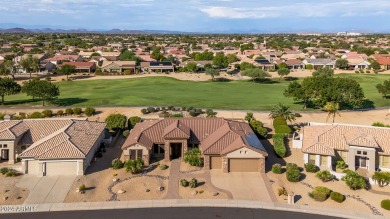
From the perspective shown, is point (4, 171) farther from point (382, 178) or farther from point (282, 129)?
point (382, 178)

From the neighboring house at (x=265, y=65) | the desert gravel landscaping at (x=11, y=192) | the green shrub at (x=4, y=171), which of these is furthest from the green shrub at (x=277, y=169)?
the neighboring house at (x=265, y=65)

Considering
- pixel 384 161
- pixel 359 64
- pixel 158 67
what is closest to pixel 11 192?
pixel 384 161

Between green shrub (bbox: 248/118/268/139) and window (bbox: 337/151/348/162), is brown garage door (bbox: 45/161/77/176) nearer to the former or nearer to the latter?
green shrub (bbox: 248/118/268/139)

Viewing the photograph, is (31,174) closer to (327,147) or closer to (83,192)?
(83,192)

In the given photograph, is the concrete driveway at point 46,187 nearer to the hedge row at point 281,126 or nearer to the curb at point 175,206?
the curb at point 175,206

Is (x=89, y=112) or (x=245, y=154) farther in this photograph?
(x=89, y=112)

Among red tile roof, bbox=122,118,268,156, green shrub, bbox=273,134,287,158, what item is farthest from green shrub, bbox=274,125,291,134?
red tile roof, bbox=122,118,268,156
